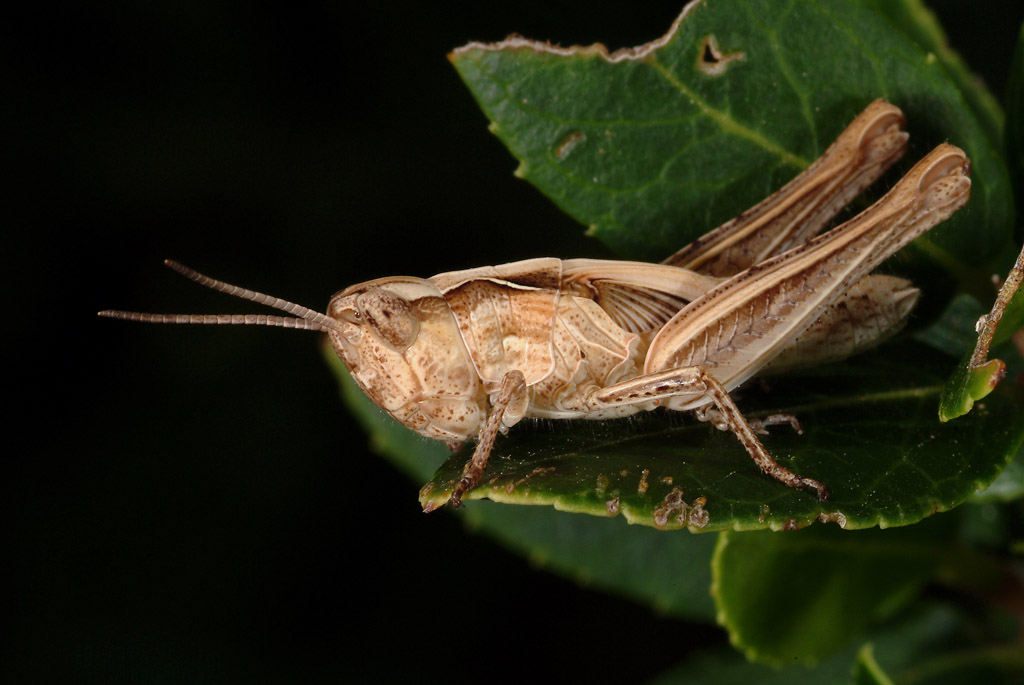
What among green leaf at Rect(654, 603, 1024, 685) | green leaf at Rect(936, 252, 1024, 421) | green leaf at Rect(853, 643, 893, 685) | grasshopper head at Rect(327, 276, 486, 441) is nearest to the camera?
green leaf at Rect(936, 252, 1024, 421)

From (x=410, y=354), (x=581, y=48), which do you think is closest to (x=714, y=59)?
(x=581, y=48)

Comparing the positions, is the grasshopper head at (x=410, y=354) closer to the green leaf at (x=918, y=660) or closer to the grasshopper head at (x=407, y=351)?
the grasshopper head at (x=407, y=351)

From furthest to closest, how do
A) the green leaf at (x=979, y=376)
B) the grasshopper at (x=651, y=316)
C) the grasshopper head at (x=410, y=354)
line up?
the grasshopper head at (x=410, y=354)
the grasshopper at (x=651, y=316)
the green leaf at (x=979, y=376)

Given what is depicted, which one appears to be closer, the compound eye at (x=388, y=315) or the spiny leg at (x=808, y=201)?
the spiny leg at (x=808, y=201)

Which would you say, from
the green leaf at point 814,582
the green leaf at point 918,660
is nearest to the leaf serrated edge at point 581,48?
the green leaf at point 814,582

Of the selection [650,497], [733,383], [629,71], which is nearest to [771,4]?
[629,71]

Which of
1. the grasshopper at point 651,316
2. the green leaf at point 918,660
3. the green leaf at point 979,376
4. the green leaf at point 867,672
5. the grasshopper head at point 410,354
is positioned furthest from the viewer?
the green leaf at point 918,660

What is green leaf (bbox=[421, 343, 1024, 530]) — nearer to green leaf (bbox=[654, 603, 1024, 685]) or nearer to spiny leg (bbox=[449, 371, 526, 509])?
spiny leg (bbox=[449, 371, 526, 509])

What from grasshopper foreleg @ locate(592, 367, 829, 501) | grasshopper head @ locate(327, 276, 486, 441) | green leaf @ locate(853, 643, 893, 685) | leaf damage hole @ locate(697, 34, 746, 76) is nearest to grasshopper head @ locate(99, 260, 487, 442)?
grasshopper head @ locate(327, 276, 486, 441)
